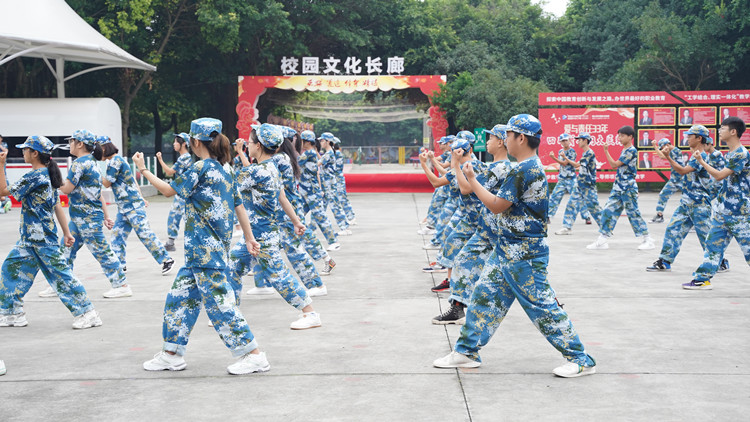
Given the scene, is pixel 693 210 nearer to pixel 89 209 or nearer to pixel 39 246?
pixel 89 209

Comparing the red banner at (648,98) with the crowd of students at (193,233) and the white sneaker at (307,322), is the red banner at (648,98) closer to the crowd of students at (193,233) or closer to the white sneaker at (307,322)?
the crowd of students at (193,233)

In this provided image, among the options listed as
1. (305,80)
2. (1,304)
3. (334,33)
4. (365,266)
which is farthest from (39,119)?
(1,304)

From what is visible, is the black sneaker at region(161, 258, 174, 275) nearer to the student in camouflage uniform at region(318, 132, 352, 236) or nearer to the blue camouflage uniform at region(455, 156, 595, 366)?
the student in camouflage uniform at region(318, 132, 352, 236)

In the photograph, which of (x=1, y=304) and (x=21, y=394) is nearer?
(x=21, y=394)

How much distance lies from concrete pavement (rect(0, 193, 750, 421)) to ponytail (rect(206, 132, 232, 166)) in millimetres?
1351

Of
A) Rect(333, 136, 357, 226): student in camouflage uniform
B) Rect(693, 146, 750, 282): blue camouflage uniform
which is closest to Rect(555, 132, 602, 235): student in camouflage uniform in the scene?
Rect(333, 136, 357, 226): student in camouflage uniform

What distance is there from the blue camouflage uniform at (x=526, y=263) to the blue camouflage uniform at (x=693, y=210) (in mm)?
4674

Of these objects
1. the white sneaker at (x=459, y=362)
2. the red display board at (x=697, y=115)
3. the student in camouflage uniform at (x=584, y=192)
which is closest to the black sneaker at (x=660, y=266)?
the student in camouflage uniform at (x=584, y=192)

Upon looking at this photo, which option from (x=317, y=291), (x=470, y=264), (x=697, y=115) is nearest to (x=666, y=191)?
(x=697, y=115)

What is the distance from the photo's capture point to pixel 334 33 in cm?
2823

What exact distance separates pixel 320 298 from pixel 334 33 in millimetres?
21796

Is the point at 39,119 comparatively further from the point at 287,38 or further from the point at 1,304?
the point at 1,304

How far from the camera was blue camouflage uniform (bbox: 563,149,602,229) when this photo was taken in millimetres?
13500

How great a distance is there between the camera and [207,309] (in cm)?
487
